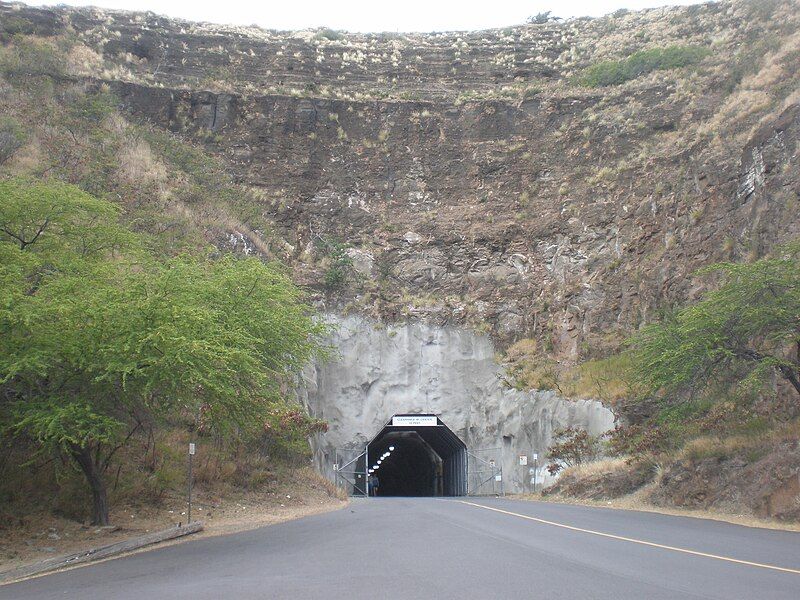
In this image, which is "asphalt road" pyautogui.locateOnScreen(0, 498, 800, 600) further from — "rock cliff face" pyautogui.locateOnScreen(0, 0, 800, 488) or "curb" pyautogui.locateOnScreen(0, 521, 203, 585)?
"rock cliff face" pyautogui.locateOnScreen(0, 0, 800, 488)

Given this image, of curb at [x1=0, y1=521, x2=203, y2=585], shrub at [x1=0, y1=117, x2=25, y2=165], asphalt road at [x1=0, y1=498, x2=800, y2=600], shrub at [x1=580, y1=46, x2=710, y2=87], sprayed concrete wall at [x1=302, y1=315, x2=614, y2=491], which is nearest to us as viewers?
asphalt road at [x1=0, y1=498, x2=800, y2=600]

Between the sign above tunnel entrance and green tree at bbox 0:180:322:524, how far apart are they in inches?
818

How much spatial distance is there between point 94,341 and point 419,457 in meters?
47.2

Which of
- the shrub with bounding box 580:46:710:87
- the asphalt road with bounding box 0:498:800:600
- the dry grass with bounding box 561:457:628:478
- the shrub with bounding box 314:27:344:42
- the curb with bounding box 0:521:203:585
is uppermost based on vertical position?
the shrub with bounding box 314:27:344:42

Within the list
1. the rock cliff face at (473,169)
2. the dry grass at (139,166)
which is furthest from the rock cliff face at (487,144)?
the dry grass at (139,166)

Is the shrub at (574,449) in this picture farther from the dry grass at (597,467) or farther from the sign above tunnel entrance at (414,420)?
the sign above tunnel entrance at (414,420)

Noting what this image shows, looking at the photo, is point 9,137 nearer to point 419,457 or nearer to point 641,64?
point 419,457

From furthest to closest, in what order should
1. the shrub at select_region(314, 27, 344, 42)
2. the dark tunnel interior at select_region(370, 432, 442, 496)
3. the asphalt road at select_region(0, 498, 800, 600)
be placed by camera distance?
the shrub at select_region(314, 27, 344, 42)
the dark tunnel interior at select_region(370, 432, 442, 496)
the asphalt road at select_region(0, 498, 800, 600)

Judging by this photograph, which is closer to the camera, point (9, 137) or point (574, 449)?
point (574, 449)

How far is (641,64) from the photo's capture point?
168ft

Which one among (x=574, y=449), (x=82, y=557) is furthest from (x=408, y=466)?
(x=82, y=557)

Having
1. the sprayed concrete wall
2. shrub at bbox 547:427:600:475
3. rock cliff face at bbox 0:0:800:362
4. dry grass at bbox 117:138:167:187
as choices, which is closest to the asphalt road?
shrub at bbox 547:427:600:475

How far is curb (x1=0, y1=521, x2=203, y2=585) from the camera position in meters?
13.1

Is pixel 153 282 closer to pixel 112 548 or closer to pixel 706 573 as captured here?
pixel 112 548
